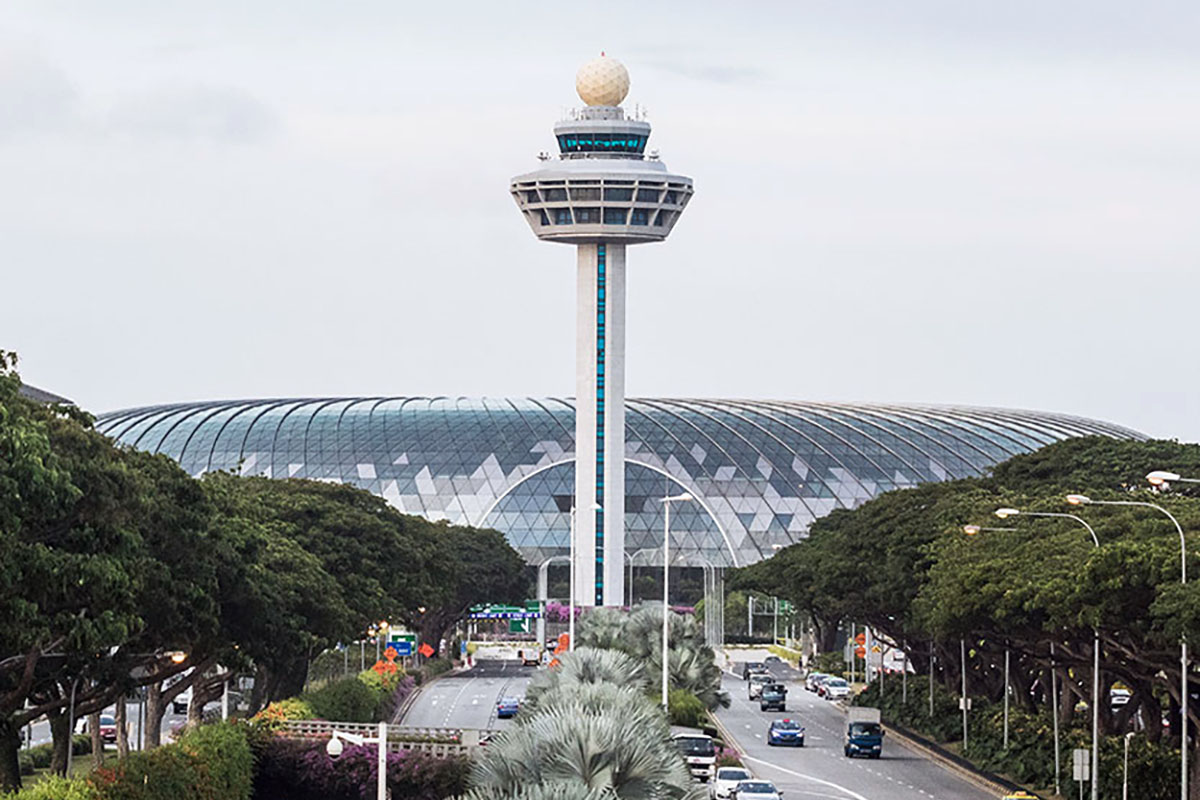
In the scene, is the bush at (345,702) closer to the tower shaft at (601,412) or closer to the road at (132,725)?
the road at (132,725)

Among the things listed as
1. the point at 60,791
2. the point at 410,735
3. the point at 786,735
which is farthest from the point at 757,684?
the point at 60,791

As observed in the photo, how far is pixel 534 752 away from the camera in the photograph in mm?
36562

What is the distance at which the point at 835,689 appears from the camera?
129875mm

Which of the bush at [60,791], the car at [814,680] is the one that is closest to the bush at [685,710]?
the bush at [60,791]

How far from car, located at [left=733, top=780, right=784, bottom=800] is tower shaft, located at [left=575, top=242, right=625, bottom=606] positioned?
108586 millimetres

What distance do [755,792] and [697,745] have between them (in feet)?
41.6

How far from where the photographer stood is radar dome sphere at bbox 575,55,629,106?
577ft

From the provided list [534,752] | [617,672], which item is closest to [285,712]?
[617,672]

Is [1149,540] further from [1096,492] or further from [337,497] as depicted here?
[337,497]

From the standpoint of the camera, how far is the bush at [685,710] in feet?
280

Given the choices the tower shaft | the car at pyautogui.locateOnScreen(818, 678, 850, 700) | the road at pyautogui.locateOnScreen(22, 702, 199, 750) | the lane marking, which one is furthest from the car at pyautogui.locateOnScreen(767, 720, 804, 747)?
the tower shaft

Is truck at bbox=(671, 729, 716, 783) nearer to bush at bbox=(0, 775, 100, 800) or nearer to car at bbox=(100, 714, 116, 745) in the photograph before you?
car at bbox=(100, 714, 116, 745)

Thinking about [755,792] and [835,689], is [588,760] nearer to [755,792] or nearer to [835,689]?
[755,792]

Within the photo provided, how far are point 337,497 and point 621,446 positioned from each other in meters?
61.4
